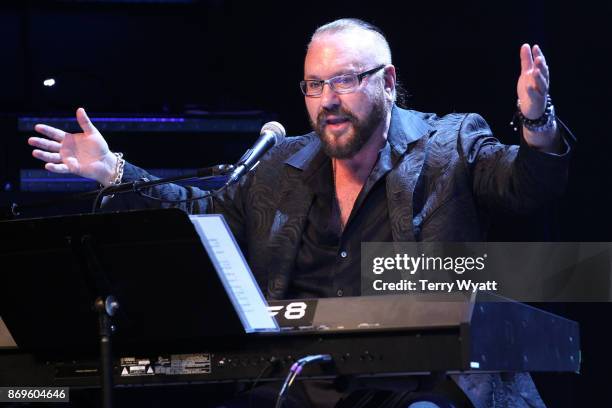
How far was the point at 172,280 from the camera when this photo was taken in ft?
6.95

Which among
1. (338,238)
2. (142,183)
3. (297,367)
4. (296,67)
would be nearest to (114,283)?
(142,183)

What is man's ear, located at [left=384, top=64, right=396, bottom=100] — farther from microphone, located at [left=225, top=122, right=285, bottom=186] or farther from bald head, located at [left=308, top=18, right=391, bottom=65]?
microphone, located at [left=225, top=122, right=285, bottom=186]

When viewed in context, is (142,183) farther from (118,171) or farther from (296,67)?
(296,67)

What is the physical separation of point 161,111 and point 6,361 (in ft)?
7.63

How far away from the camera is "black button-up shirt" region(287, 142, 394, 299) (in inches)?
121

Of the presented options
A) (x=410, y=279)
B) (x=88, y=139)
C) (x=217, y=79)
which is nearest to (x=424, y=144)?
(x=410, y=279)

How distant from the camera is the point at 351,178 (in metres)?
3.26

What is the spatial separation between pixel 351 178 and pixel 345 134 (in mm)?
168

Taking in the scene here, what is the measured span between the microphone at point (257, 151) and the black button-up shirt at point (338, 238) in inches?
21.4

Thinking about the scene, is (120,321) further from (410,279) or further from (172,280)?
(410,279)

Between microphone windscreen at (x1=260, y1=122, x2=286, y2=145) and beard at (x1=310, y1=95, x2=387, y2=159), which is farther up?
microphone windscreen at (x1=260, y1=122, x2=286, y2=145)

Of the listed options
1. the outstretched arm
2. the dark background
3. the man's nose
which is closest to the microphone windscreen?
the man's nose

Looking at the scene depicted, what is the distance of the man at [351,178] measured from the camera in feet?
9.84

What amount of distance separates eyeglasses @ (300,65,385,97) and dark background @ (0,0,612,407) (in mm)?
1073
